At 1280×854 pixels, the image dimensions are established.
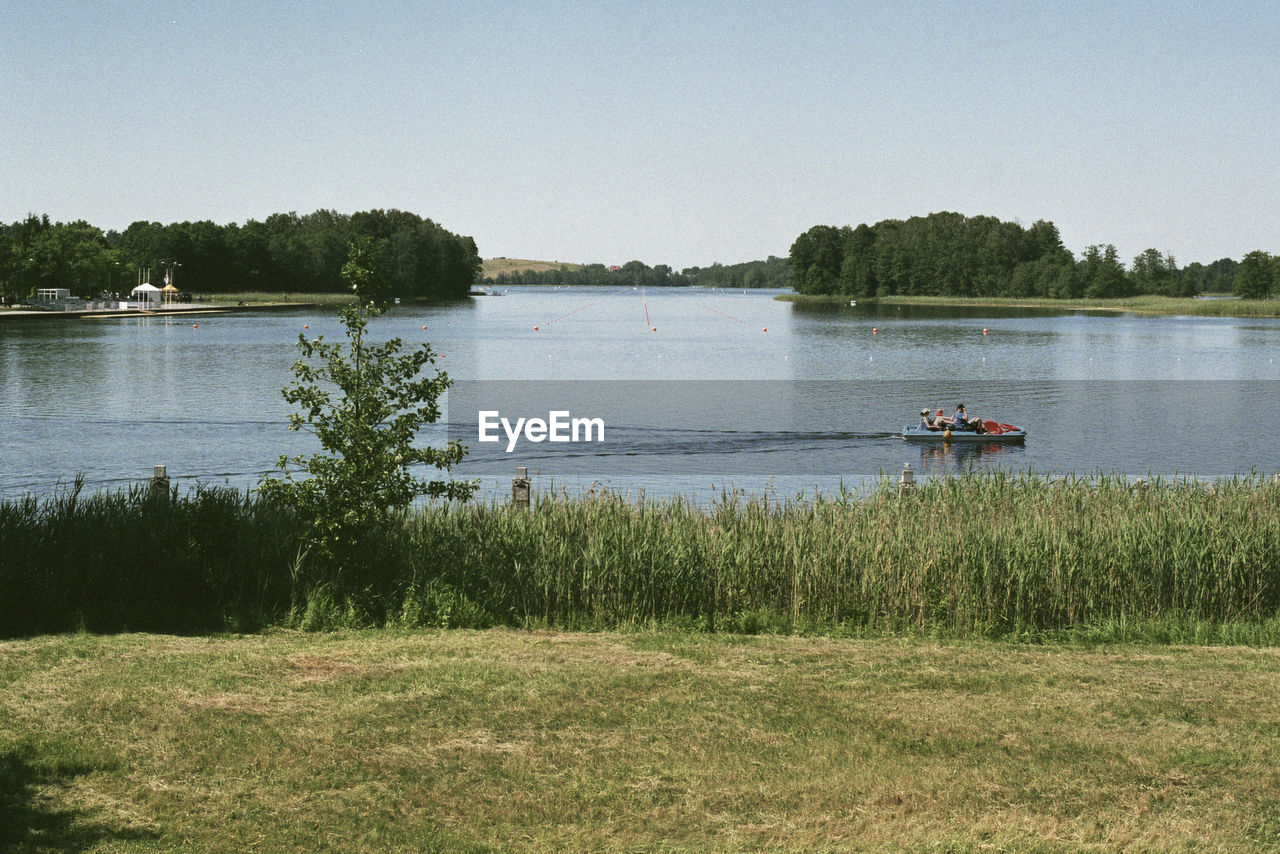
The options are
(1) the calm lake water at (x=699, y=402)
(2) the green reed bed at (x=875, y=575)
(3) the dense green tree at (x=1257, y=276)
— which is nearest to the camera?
(2) the green reed bed at (x=875, y=575)

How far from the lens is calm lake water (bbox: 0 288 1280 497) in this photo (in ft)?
112

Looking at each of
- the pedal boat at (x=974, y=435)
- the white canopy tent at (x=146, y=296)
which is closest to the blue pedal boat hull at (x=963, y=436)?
the pedal boat at (x=974, y=435)

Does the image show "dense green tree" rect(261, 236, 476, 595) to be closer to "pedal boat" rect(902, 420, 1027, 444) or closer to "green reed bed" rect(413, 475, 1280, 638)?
"green reed bed" rect(413, 475, 1280, 638)

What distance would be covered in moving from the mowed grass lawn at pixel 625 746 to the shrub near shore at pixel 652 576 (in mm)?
1141

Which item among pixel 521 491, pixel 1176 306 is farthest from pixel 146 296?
pixel 521 491

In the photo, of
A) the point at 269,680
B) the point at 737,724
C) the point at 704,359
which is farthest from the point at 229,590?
the point at 704,359

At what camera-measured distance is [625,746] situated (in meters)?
7.64

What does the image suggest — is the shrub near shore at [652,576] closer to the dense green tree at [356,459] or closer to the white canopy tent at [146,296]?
the dense green tree at [356,459]

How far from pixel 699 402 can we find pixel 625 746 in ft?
150

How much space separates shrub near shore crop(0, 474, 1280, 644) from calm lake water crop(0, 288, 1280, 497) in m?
9.20
